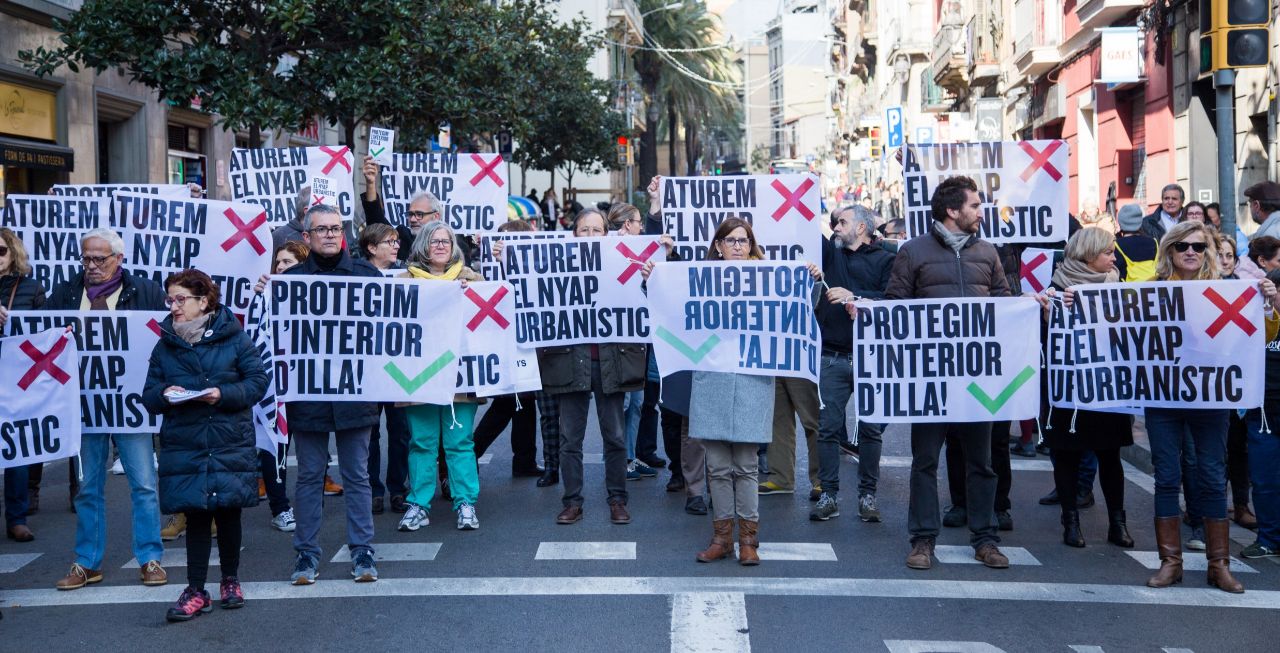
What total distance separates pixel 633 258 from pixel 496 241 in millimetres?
909

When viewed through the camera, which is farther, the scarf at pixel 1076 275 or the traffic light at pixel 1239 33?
the traffic light at pixel 1239 33

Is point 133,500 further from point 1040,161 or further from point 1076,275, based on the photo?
point 1040,161

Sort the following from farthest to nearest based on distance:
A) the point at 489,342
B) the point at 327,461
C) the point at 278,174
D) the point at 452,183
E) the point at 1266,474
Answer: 1. the point at 452,183
2. the point at 278,174
3. the point at 489,342
4. the point at 1266,474
5. the point at 327,461

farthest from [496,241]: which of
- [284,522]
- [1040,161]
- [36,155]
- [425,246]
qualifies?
[36,155]

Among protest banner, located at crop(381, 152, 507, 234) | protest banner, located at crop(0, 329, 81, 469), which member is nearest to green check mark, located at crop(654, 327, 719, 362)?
protest banner, located at crop(0, 329, 81, 469)

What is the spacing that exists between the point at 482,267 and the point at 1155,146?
13.4 meters

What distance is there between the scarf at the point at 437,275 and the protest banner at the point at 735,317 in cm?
127

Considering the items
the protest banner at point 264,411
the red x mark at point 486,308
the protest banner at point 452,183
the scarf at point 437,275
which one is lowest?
the protest banner at point 264,411

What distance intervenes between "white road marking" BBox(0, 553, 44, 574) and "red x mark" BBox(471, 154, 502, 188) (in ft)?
19.0

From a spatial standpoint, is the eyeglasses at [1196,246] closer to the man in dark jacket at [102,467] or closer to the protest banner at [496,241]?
the protest banner at [496,241]

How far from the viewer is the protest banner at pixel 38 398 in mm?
6996

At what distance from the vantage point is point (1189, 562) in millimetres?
7438

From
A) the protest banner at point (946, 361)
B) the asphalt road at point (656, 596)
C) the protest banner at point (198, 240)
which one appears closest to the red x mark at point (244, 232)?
the protest banner at point (198, 240)

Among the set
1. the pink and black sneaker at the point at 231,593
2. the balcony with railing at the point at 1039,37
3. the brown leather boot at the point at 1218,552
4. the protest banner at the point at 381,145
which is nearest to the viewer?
the pink and black sneaker at the point at 231,593
